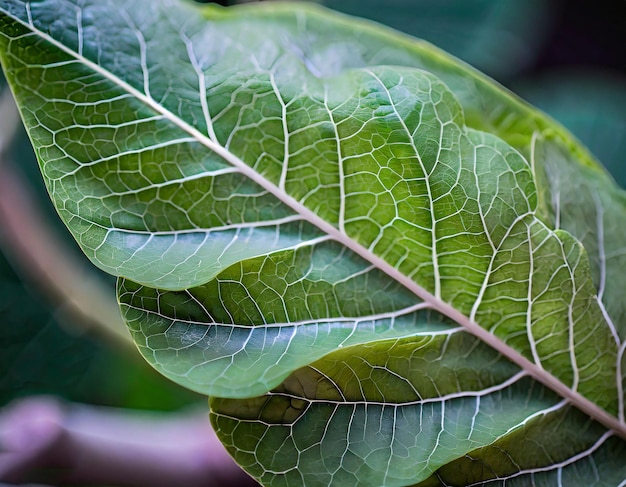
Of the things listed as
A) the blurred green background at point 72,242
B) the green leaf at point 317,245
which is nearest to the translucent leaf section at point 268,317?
the green leaf at point 317,245

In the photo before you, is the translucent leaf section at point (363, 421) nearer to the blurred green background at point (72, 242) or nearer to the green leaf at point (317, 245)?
the green leaf at point (317, 245)

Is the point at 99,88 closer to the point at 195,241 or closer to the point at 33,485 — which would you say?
the point at 195,241

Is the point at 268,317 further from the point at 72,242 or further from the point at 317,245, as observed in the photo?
the point at 72,242

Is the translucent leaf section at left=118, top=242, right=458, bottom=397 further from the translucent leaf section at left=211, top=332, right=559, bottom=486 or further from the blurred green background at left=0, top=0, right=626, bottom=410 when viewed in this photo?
the blurred green background at left=0, top=0, right=626, bottom=410

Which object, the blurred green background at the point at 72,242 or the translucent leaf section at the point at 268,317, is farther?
the blurred green background at the point at 72,242

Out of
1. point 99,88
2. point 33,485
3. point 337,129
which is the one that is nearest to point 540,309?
point 337,129

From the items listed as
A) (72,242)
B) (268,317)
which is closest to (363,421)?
(268,317)
